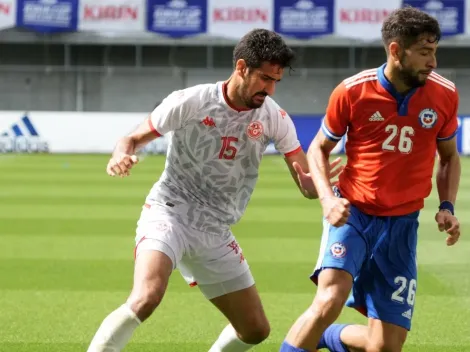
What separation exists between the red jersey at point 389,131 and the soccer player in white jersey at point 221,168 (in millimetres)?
284

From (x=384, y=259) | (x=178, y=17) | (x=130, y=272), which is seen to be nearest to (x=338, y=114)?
(x=384, y=259)

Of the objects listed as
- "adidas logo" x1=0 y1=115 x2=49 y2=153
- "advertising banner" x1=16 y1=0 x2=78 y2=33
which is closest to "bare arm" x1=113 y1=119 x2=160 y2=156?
"adidas logo" x1=0 y1=115 x2=49 y2=153

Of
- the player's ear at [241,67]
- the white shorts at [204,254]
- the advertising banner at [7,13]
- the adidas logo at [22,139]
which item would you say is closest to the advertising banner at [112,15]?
the advertising banner at [7,13]

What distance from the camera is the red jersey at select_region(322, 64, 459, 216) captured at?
6.18 metres

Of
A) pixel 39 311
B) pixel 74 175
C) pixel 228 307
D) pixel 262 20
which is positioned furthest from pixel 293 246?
pixel 262 20

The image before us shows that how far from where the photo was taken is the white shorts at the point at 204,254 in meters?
6.41

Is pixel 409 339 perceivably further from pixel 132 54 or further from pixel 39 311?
pixel 132 54

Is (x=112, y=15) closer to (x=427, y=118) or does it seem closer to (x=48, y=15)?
(x=48, y=15)

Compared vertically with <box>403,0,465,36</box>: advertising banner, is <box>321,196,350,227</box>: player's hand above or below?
below

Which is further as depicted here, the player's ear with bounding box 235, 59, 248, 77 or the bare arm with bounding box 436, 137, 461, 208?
the bare arm with bounding box 436, 137, 461, 208

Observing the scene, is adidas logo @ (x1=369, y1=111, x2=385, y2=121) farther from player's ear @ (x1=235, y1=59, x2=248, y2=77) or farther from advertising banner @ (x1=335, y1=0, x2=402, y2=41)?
advertising banner @ (x1=335, y1=0, x2=402, y2=41)

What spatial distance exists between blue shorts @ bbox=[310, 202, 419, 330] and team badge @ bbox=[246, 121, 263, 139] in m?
0.73

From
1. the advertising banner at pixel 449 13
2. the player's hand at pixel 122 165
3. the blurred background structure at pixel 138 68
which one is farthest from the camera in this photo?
the blurred background structure at pixel 138 68

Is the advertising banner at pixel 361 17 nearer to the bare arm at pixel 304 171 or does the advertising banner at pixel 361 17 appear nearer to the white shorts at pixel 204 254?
the bare arm at pixel 304 171
